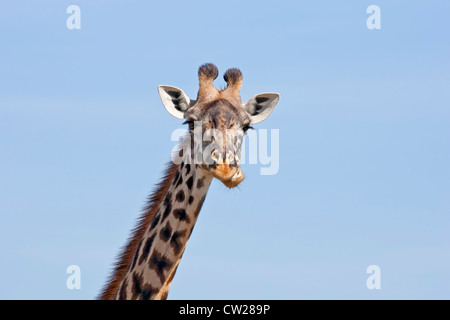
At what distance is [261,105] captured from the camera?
851 inches

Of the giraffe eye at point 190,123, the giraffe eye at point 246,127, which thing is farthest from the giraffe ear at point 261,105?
the giraffe eye at point 190,123

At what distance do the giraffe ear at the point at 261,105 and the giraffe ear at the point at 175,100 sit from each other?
3.66ft

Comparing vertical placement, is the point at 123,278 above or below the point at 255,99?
below

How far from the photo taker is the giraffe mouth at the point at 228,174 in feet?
63.3

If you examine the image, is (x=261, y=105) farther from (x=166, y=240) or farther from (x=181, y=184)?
(x=166, y=240)

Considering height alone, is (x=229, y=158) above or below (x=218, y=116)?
below

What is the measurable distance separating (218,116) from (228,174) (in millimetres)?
1262

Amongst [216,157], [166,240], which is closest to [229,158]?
[216,157]

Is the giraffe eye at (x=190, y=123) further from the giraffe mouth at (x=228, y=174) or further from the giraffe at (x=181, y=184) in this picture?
the giraffe mouth at (x=228, y=174)
